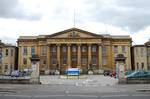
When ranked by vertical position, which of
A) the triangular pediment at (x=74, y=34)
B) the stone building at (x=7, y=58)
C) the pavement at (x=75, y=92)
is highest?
the triangular pediment at (x=74, y=34)

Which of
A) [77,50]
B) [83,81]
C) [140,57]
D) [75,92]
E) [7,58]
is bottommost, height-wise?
[83,81]

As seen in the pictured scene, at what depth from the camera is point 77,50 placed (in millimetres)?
96500

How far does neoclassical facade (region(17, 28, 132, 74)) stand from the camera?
95812 millimetres

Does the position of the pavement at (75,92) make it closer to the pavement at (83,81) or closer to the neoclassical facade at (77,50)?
the pavement at (83,81)

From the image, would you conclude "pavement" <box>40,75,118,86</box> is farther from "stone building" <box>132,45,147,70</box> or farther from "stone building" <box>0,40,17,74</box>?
"stone building" <box>0,40,17,74</box>

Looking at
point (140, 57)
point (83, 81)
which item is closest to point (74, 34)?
point (140, 57)

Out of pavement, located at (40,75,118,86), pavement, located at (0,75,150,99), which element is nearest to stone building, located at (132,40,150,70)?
pavement, located at (40,75,118,86)

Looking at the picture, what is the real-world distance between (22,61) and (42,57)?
7.14 metres

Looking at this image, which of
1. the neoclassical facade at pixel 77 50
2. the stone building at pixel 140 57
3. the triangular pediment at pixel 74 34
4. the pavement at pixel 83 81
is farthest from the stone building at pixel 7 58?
the pavement at pixel 83 81

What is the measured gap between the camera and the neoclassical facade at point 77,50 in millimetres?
95812

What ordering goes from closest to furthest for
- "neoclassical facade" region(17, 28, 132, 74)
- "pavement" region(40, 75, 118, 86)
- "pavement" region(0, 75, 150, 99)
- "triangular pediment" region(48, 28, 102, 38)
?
"pavement" region(0, 75, 150, 99), "pavement" region(40, 75, 118, 86), "neoclassical facade" region(17, 28, 132, 74), "triangular pediment" region(48, 28, 102, 38)

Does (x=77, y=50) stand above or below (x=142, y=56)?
above

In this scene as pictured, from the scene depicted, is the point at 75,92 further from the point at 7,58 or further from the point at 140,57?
the point at 7,58

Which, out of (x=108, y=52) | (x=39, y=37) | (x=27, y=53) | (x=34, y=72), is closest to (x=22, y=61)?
(x=27, y=53)
